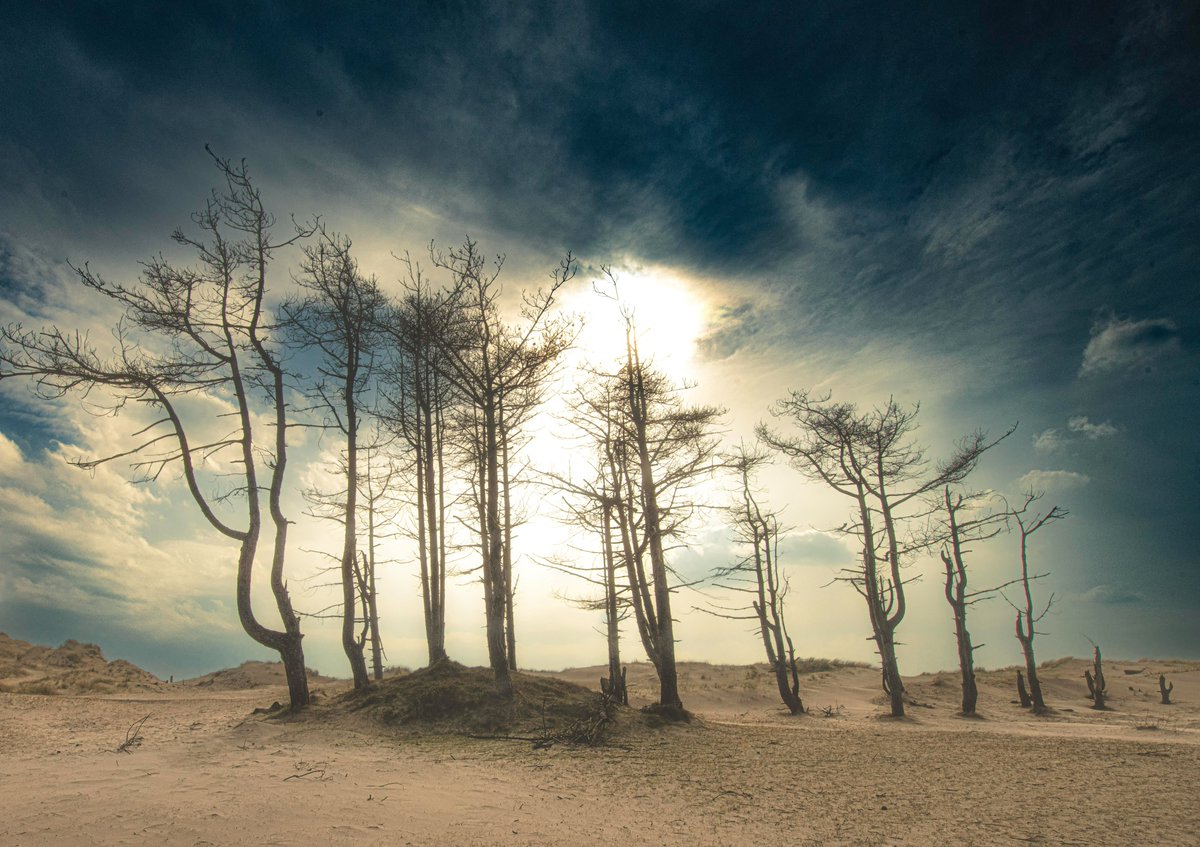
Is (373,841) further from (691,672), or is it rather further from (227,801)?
(691,672)

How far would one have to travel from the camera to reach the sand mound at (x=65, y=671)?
1806cm

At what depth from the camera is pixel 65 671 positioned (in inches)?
921

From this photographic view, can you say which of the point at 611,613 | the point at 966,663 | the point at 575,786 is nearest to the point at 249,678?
the point at 611,613

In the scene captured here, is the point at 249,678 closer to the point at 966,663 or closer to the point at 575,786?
the point at 575,786

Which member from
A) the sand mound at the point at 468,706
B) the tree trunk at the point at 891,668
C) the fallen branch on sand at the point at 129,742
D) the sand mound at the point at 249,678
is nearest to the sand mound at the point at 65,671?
the sand mound at the point at 249,678

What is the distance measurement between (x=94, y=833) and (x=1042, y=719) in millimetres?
23225

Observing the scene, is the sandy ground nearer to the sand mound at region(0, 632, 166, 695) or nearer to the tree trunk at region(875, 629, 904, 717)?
the tree trunk at region(875, 629, 904, 717)

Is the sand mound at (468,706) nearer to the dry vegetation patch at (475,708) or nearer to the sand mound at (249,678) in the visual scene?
the dry vegetation patch at (475,708)

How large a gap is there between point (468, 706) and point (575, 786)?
4.94m

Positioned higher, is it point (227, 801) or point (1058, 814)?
point (227, 801)

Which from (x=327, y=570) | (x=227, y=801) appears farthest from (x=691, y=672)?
(x=227, y=801)

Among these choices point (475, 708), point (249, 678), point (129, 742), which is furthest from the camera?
point (249, 678)

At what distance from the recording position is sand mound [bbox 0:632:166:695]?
1806cm

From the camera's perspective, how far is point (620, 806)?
6.51 meters
